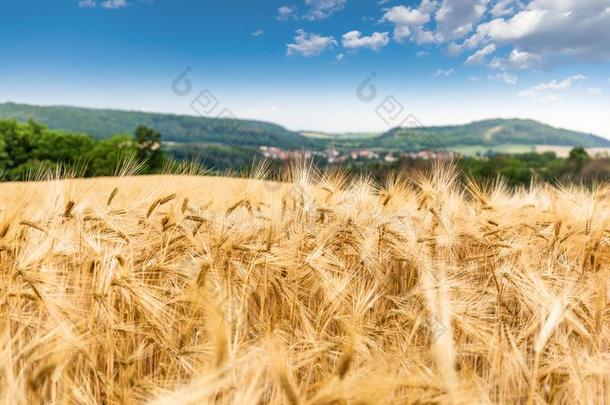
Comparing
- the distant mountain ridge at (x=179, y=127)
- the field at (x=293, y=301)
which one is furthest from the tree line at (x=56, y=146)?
the field at (x=293, y=301)

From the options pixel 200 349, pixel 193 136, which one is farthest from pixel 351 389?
pixel 193 136

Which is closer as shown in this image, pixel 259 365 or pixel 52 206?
pixel 259 365

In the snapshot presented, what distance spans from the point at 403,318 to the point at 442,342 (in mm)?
522

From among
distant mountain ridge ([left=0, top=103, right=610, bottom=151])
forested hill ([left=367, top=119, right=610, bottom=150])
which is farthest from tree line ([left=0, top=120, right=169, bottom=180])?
forested hill ([left=367, top=119, right=610, bottom=150])

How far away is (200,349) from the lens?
157cm

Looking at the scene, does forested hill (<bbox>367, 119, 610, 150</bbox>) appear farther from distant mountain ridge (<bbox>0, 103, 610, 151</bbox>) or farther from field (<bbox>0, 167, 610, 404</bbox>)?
field (<bbox>0, 167, 610, 404</bbox>)

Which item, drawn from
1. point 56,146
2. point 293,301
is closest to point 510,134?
point 56,146

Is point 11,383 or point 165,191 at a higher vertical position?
point 165,191

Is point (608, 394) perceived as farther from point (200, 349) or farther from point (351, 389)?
point (200, 349)

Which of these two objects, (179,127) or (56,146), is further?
(179,127)

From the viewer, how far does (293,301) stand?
→ 76.0 inches

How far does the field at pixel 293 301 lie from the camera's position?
1330mm

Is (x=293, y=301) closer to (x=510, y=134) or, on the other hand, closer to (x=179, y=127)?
(x=179, y=127)

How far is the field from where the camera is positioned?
4.36ft
